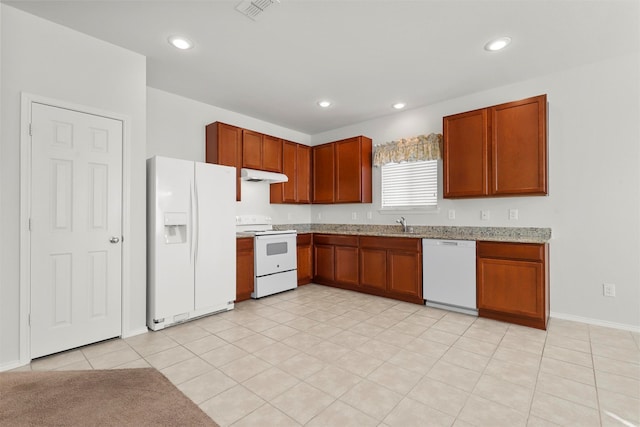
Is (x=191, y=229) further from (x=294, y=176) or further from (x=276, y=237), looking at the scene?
(x=294, y=176)

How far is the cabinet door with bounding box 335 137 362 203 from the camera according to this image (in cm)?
488

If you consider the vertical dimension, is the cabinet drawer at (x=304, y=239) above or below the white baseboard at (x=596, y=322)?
above

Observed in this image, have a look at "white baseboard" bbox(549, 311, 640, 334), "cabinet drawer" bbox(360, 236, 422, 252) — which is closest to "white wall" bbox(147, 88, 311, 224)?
"cabinet drawer" bbox(360, 236, 422, 252)

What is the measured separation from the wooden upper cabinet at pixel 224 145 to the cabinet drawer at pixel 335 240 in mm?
1513

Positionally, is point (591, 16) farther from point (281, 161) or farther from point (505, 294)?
point (281, 161)

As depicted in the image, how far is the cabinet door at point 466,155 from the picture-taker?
11.8 ft

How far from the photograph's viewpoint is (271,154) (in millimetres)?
4898

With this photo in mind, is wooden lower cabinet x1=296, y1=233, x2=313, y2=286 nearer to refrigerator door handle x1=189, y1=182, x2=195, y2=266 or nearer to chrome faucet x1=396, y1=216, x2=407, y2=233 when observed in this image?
chrome faucet x1=396, y1=216, x2=407, y2=233

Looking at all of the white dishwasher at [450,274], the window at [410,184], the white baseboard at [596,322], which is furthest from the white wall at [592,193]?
the window at [410,184]

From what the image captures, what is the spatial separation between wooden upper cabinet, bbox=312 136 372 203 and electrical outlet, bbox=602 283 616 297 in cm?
300

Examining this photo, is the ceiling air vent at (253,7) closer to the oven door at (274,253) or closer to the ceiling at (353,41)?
the ceiling at (353,41)

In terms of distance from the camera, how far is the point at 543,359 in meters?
2.42

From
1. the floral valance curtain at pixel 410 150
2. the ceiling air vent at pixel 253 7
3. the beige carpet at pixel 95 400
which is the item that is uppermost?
the ceiling air vent at pixel 253 7

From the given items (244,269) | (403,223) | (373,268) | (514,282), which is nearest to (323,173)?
(403,223)
